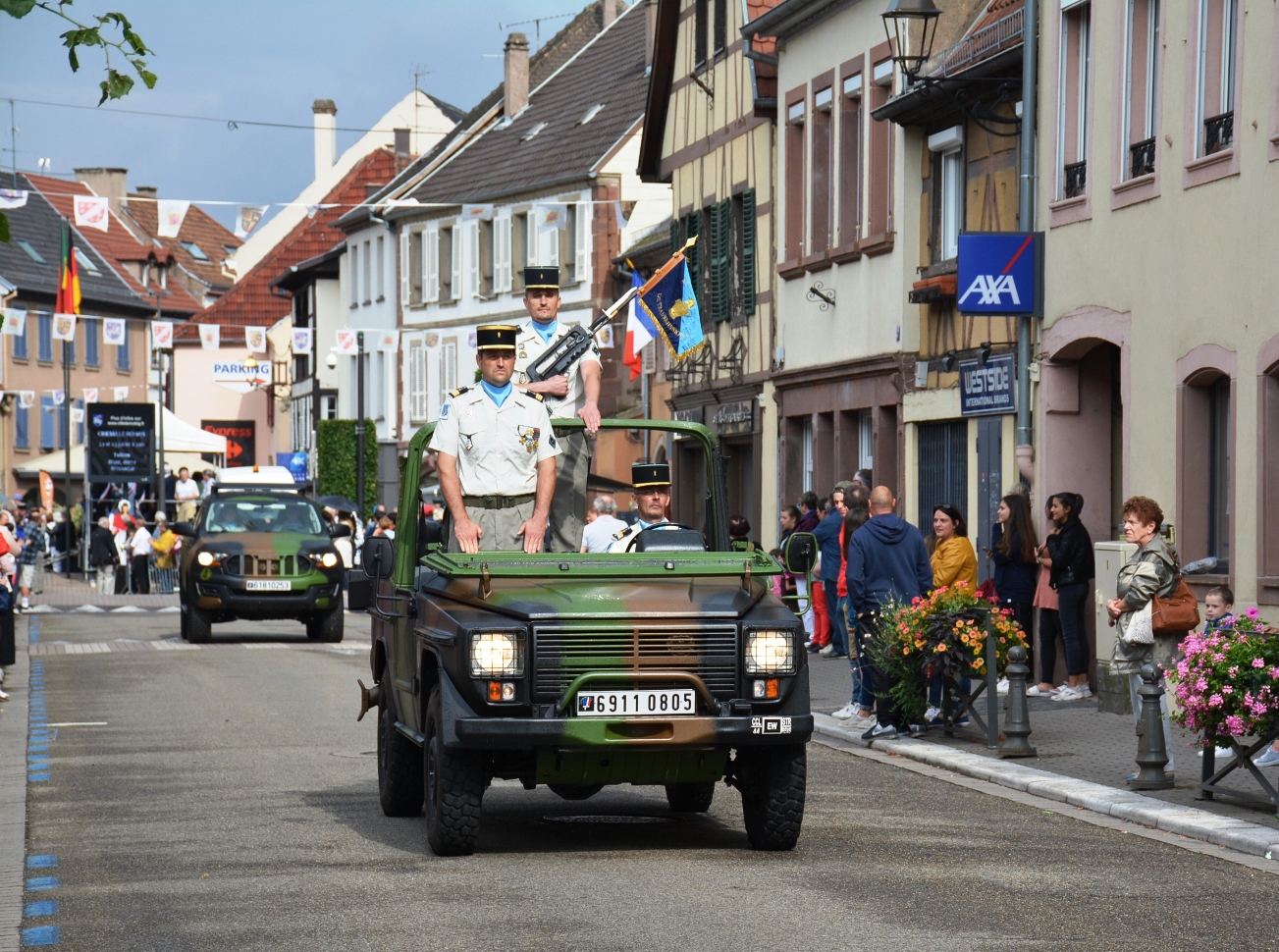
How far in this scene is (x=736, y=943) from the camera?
7.88 meters

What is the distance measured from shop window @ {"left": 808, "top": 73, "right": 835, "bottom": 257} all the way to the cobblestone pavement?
1077 cm

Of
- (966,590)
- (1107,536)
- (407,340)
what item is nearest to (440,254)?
(407,340)

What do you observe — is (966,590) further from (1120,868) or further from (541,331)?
(1120,868)

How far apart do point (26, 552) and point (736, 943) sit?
35.9m

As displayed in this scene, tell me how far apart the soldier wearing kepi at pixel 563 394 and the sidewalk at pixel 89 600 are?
88.9 ft

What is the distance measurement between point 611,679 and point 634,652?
0.16 m

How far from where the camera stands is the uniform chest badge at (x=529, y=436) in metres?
11.1

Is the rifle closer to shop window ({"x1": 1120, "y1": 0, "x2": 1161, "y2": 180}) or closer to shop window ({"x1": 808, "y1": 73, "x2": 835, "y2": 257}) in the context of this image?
shop window ({"x1": 1120, "y1": 0, "x2": 1161, "y2": 180})

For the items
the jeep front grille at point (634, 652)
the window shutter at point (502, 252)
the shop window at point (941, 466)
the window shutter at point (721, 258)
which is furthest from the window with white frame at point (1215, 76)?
the window shutter at point (502, 252)

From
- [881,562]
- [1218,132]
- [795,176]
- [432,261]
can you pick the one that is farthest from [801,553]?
[432,261]

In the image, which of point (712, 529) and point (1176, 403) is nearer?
point (712, 529)

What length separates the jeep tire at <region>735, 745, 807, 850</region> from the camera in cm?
1011

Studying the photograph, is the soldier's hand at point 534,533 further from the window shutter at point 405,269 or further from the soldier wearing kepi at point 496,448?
the window shutter at point 405,269

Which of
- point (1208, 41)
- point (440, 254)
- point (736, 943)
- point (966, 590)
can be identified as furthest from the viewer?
point (440, 254)
